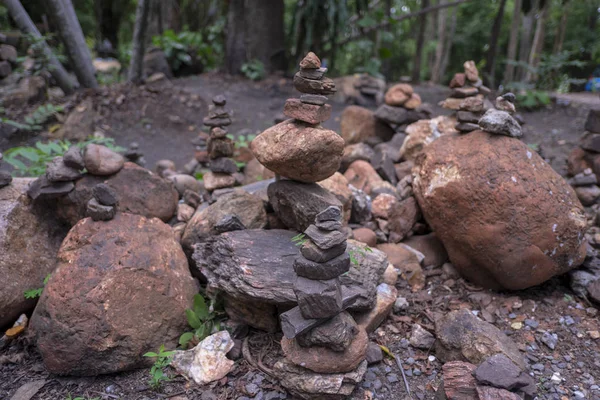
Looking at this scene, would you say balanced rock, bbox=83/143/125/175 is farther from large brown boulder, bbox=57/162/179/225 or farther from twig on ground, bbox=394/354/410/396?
twig on ground, bbox=394/354/410/396

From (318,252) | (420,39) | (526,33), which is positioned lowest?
(318,252)

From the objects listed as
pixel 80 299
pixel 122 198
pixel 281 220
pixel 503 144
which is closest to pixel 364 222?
pixel 281 220

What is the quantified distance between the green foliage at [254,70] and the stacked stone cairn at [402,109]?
478 cm

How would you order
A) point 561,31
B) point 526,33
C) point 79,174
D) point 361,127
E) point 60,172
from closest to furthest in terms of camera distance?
point 60,172 → point 79,174 → point 361,127 → point 526,33 → point 561,31

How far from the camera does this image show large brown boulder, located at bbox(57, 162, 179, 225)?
3.61m

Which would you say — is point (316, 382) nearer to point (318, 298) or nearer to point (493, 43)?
point (318, 298)

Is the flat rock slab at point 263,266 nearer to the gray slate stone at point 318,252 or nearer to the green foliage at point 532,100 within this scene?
the gray slate stone at point 318,252

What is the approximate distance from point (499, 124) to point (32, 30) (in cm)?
763

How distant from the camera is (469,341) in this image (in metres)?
2.77

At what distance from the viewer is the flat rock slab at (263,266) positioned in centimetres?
281

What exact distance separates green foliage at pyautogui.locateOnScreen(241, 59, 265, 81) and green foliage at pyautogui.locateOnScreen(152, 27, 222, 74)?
1498 mm

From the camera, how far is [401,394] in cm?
264

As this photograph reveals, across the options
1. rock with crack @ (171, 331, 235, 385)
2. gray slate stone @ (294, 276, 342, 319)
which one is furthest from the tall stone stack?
rock with crack @ (171, 331, 235, 385)

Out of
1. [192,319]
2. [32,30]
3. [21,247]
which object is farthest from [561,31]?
[21,247]
